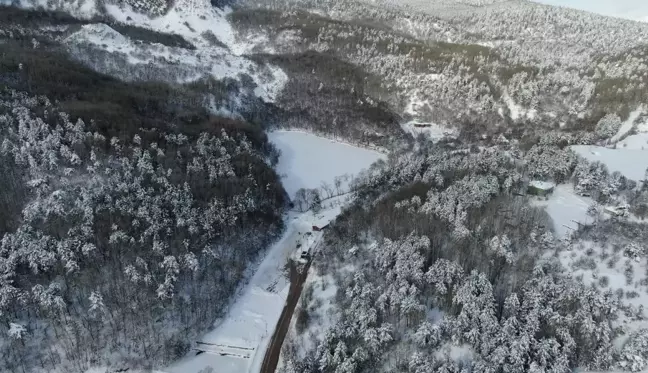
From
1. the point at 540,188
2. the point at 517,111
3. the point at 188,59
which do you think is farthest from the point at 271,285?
the point at 188,59

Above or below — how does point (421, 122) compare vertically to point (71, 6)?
below

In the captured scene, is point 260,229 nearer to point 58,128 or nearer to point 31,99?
point 58,128

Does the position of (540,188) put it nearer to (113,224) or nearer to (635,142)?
(635,142)

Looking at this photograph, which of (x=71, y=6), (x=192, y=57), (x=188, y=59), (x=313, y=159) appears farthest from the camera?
(x=71, y=6)

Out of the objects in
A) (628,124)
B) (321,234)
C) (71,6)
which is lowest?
(321,234)

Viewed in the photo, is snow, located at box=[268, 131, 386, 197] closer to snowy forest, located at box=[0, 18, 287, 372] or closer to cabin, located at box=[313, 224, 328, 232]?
snowy forest, located at box=[0, 18, 287, 372]

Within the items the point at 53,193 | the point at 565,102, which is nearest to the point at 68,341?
the point at 53,193
